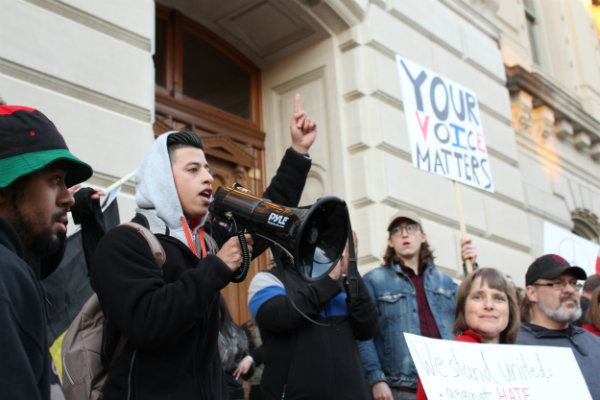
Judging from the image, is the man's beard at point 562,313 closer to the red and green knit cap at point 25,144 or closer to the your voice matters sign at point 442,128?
the your voice matters sign at point 442,128

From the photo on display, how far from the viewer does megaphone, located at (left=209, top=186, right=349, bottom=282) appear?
7.60 ft

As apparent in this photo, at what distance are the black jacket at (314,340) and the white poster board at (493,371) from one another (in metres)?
0.85

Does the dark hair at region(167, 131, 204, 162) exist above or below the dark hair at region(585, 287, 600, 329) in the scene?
above

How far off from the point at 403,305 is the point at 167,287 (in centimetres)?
230

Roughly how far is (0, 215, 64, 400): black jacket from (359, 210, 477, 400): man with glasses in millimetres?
2590

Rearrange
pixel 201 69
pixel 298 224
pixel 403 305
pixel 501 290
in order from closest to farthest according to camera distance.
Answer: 1. pixel 298 224
2. pixel 501 290
3. pixel 403 305
4. pixel 201 69

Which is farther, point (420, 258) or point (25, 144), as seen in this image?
point (420, 258)

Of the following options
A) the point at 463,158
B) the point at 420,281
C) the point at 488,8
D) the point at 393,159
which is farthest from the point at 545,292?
the point at 488,8

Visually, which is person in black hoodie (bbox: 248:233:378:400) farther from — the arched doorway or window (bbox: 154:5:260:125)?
window (bbox: 154:5:260:125)

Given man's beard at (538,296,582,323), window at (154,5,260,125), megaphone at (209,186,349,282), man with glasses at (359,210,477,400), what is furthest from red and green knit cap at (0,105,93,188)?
window at (154,5,260,125)

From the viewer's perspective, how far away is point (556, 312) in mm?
4090

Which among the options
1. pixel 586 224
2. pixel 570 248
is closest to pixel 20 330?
pixel 570 248

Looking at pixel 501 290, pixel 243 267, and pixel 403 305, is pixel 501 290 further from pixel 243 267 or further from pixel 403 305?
pixel 243 267

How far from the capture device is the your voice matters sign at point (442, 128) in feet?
17.9
